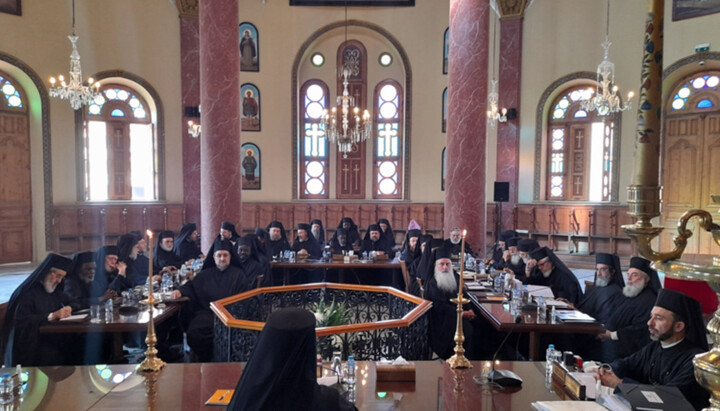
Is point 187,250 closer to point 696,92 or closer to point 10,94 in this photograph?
point 10,94

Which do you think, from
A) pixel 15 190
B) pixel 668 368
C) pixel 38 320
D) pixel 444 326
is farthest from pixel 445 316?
pixel 15 190

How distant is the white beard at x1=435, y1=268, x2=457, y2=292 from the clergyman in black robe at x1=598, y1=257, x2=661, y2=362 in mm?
2011

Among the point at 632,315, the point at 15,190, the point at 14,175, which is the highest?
the point at 14,175

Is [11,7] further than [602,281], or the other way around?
[11,7]

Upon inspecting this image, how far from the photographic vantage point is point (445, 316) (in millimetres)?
6547

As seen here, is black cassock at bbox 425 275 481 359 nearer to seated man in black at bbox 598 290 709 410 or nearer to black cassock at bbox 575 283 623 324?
black cassock at bbox 575 283 623 324

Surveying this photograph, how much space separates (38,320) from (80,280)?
140 centimetres

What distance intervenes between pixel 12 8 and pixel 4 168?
4.37 metres

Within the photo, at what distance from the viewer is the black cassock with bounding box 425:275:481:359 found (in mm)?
6340

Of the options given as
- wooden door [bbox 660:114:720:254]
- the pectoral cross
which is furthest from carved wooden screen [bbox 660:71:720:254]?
the pectoral cross

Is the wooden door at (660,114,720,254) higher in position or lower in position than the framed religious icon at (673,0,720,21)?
lower

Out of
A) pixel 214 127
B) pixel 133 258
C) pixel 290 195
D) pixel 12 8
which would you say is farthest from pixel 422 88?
pixel 12 8

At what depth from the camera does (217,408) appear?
290 cm

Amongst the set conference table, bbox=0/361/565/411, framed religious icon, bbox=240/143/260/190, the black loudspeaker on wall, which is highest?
framed religious icon, bbox=240/143/260/190
